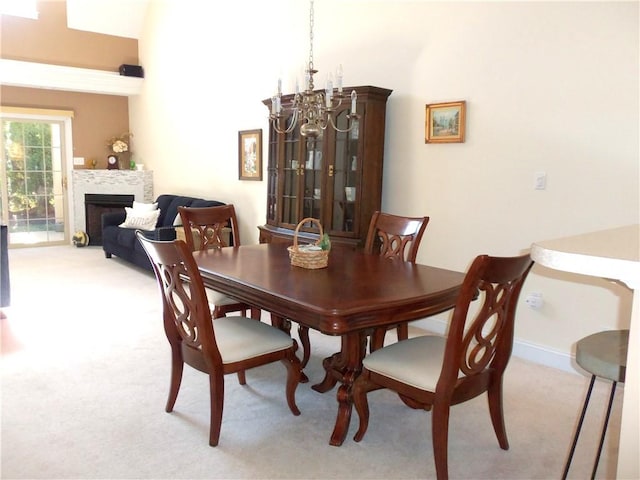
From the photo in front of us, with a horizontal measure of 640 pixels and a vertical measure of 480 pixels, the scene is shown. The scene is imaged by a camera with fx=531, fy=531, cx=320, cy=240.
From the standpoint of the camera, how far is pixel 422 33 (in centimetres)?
398

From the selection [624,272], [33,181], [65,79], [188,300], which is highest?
[65,79]

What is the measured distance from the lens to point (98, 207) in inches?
308

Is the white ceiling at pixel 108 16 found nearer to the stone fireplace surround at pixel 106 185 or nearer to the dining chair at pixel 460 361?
the stone fireplace surround at pixel 106 185

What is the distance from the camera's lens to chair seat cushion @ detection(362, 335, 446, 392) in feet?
6.91

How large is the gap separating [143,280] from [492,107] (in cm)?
396

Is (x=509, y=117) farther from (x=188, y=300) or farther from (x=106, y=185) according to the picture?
(x=106, y=185)

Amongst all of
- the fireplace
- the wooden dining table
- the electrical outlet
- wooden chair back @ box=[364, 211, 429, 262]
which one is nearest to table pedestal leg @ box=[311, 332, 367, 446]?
the wooden dining table

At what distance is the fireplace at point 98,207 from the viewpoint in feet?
25.5

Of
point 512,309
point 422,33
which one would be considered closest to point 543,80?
point 422,33

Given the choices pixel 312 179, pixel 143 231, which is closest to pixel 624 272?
pixel 312 179

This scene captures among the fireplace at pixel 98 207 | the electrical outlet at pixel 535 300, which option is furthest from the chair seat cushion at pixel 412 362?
the fireplace at pixel 98 207

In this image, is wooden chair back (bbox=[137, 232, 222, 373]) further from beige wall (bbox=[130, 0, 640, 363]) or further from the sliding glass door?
the sliding glass door

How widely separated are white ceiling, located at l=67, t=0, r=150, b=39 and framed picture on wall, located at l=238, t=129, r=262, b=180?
331 centimetres

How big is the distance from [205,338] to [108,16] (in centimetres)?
700
